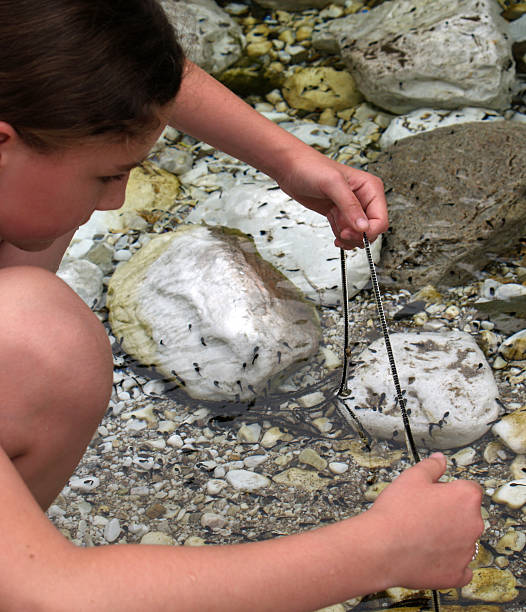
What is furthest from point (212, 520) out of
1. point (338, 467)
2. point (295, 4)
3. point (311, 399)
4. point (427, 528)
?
point (295, 4)

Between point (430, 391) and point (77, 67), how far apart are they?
1.31 meters

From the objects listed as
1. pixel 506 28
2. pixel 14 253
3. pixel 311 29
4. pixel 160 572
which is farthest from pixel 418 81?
pixel 160 572

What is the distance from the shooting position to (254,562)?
1.16m

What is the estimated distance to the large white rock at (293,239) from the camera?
8.42 feet

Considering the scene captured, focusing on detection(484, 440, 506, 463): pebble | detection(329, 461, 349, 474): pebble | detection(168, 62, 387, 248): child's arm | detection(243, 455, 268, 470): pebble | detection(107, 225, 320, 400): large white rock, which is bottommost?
detection(243, 455, 268, 470): pebble

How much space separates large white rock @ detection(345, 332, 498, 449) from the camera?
2086mm

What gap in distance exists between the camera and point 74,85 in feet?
4.11

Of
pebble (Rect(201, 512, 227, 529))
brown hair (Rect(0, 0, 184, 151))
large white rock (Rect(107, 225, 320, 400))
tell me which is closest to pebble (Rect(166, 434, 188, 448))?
large white rock (Rect(107, 225, 320, 400))

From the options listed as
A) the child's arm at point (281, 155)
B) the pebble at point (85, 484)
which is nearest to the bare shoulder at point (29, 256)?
the child's arm at point (281, 155)

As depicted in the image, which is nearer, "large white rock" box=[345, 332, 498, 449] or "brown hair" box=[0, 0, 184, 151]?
"brown hair" box=[0, 0, 184, 151]

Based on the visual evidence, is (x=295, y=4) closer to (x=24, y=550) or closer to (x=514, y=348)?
(x=514, y=348)

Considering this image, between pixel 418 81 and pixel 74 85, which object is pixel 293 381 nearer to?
pixel 74 85

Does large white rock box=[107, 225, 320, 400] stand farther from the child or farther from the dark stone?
the child

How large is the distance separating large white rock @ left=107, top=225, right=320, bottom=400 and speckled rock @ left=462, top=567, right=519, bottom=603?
31.0 inches
